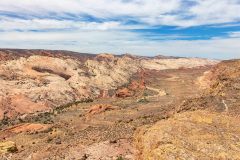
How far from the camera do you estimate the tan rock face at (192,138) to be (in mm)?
19797

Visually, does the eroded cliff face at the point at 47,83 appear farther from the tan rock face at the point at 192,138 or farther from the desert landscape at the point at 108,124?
the tan rock face at the point at 192,138

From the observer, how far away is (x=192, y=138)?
21438 mm

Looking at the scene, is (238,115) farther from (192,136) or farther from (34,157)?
(34,157)

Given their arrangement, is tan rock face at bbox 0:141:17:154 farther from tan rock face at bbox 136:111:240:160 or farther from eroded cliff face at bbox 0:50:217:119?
eroded cliff face at bbox 0:50:217:119

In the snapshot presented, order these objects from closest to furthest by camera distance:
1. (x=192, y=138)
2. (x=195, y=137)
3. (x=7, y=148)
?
(x=192, y=138) < (x=195, y=137) < (x=7, y=148)

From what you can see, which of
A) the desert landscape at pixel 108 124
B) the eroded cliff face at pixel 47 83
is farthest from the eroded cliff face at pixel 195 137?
the eroded cliff face at pixel 47 83

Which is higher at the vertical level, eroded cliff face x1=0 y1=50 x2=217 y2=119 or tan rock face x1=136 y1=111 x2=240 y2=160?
tan rock face x1=136 y1=111 x2=240 y2=160

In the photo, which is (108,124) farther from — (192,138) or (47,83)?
(47,83)

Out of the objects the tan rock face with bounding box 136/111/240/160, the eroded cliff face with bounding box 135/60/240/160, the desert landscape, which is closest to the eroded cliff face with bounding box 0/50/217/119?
the desert landscape

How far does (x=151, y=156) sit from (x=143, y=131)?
5435mm

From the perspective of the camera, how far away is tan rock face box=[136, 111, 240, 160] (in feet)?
65.0

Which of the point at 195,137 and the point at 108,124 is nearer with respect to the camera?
the point at 195,137

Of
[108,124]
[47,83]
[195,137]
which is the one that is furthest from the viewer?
[47,83]

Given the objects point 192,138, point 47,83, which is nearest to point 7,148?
point 192,138
